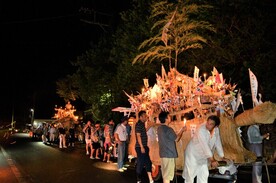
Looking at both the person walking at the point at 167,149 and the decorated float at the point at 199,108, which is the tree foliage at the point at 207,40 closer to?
the decorated float at the point at 199,108

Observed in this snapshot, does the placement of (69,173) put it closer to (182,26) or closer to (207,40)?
(182,26)

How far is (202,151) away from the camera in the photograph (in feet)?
21.5

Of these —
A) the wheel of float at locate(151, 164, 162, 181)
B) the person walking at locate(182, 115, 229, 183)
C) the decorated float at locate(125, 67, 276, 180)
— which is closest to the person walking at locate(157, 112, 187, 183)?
the decorated float at locate(125, 67, 276, 180)

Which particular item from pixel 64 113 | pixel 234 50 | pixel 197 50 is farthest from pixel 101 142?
pixel 64 113

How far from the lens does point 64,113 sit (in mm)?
37125

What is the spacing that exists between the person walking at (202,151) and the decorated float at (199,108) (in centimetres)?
164

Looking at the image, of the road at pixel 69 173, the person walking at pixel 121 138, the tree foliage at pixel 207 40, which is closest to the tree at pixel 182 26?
the tree foliage at pixel 207 40

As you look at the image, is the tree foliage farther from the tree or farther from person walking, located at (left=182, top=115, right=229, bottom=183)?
person walking, located at (left=182, top=115, right=229, bottom=183)

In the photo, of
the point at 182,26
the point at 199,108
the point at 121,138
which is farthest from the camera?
the point at 182,26

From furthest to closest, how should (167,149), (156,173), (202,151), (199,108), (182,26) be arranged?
(182,26) → (156,173) → (199,108) → (167,149) → (202,151)

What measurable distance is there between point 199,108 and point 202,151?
3210 millimetres

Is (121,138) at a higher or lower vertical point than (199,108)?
lower

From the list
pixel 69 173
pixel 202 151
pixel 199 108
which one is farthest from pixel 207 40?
pixel 202 151

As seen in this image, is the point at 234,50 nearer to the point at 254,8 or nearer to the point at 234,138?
the point at 254,8
